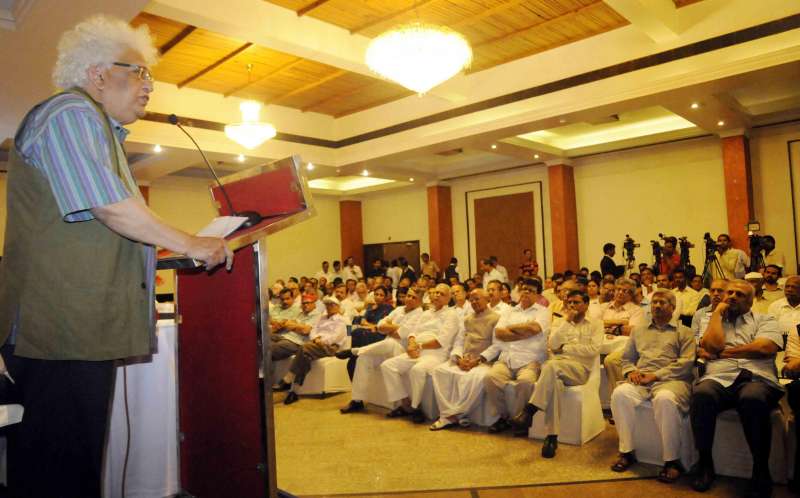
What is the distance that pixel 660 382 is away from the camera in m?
3.23

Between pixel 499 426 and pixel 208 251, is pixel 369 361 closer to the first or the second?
pixel 499 426

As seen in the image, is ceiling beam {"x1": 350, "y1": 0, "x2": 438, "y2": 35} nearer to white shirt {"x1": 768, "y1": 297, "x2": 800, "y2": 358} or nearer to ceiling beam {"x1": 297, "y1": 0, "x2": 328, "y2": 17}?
ceiling beam {"x1": 297, "y1": 0, "x2": 328, "y2": 17}

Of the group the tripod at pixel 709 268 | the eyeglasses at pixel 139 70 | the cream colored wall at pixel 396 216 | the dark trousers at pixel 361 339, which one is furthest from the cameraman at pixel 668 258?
the eyeglasses at pixel 139 70

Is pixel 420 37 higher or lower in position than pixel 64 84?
higher

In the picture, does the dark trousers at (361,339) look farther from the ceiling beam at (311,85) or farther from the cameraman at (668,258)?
the cameraman at (668,258)

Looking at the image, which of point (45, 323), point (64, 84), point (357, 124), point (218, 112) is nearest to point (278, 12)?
point (218, 112)

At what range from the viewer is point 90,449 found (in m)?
1.16

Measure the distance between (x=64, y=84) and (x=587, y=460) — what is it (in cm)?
326

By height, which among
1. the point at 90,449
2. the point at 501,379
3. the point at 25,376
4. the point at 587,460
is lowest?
the point at 587,460

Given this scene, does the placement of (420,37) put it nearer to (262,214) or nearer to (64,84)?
(262,214)

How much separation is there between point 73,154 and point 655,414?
10.1ft

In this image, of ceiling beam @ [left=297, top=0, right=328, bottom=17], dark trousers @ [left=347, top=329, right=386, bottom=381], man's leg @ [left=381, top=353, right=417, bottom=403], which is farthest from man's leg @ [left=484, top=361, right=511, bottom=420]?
ceiling beam @ [left=297, top=0, right=328, bottom=17]

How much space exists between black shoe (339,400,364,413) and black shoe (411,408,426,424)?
601 mm

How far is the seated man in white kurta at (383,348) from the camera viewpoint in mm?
4812
